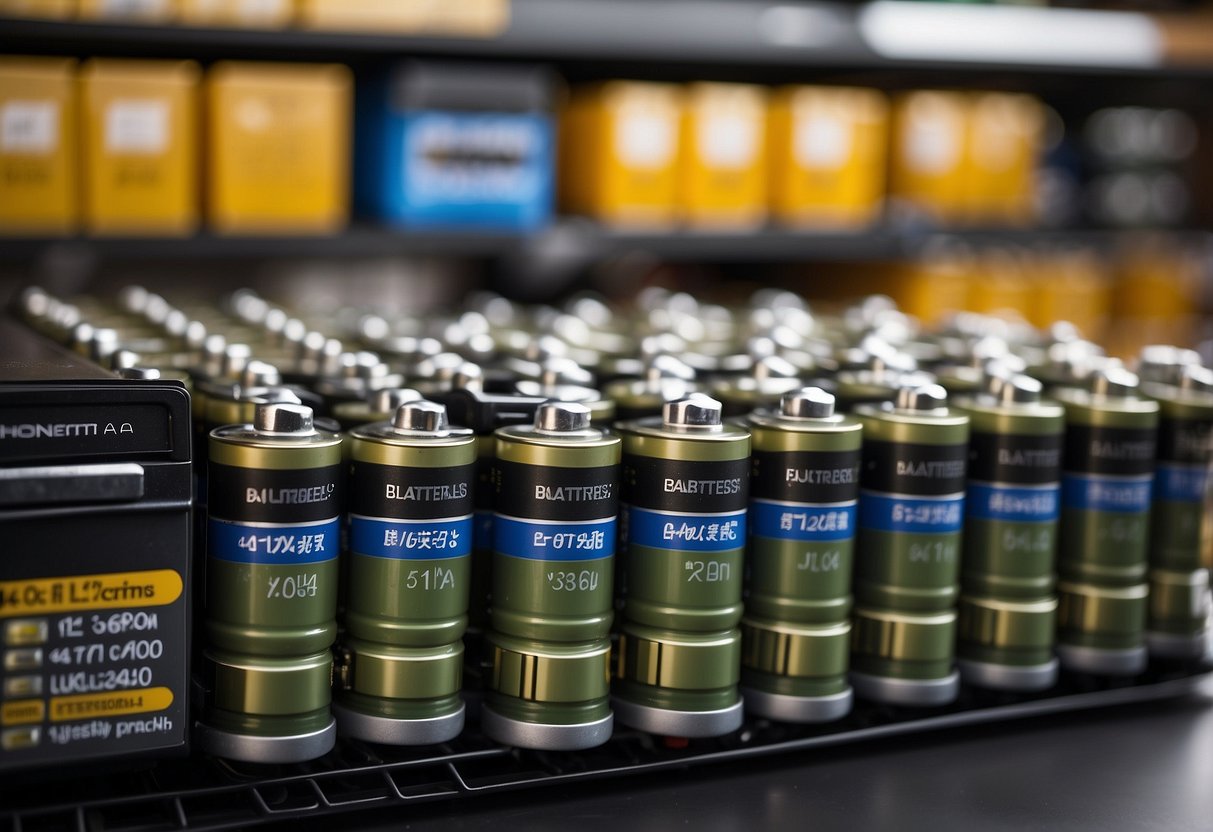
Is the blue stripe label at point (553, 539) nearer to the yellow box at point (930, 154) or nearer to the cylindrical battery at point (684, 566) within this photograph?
the cylindrical battery at point (684, 566)

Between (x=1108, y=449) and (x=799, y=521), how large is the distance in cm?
33

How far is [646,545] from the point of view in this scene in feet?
3.37

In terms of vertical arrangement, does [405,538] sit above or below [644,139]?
below

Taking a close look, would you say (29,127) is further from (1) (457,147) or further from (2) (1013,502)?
(2) (1013,502)

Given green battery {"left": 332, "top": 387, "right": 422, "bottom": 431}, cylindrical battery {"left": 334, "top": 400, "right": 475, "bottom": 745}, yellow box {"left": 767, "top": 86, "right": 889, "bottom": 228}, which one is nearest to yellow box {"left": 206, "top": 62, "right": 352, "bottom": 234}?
yellow box {"left": 767, "top": 86, "right": 889, "bottom": 228}

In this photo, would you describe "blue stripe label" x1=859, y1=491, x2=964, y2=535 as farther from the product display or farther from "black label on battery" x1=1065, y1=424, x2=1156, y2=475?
A: "black label on battery" x1=1065, y1=424, x2=1156, y2=475

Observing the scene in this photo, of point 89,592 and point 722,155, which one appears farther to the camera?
point 722,155

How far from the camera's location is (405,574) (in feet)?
3.17

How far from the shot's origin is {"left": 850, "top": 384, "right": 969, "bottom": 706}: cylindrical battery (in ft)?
3.65

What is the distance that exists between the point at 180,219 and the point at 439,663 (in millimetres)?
1904

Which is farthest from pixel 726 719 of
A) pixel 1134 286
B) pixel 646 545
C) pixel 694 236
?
pixel 1134 286

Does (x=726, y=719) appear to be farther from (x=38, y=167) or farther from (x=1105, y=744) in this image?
(x=38, y=167)

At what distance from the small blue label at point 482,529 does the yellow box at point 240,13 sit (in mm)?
1963

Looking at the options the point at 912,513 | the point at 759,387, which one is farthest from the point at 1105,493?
the point at 759,387
